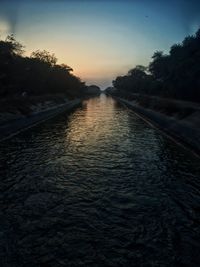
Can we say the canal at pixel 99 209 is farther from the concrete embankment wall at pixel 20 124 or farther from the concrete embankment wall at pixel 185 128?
the concrete embankment wall at pixel 20 124

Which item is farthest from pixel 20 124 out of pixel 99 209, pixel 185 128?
pixel 99 209

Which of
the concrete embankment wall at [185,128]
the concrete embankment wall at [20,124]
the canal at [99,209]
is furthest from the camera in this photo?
the concrete embankment wall at [20,124]

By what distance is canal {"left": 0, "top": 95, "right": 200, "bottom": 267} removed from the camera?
23.6 ft

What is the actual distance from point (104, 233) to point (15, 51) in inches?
2055

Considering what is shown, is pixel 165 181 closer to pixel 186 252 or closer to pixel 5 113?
pixel 186 252

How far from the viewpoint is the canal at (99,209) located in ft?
23.6

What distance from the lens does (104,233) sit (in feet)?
26.9

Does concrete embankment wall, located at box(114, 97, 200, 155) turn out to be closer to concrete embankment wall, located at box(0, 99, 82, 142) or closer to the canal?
the canal

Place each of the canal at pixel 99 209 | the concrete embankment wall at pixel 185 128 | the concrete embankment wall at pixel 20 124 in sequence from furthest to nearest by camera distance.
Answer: the concrete embankment wall at pixel 20 124
the concrete embankment wall at pixel 185 128
the canal at pixel 99 209

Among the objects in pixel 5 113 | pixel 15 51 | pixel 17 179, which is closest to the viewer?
pixel 17 179

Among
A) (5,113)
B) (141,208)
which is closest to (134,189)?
(141,208)

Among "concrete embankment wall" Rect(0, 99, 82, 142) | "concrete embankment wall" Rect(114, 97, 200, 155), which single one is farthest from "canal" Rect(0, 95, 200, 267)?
"concrete embankment wall" Rect(0, 99, 82, 142)

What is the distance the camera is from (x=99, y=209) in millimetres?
9781

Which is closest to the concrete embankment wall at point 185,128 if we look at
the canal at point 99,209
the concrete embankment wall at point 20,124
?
the canal at point 99,209
